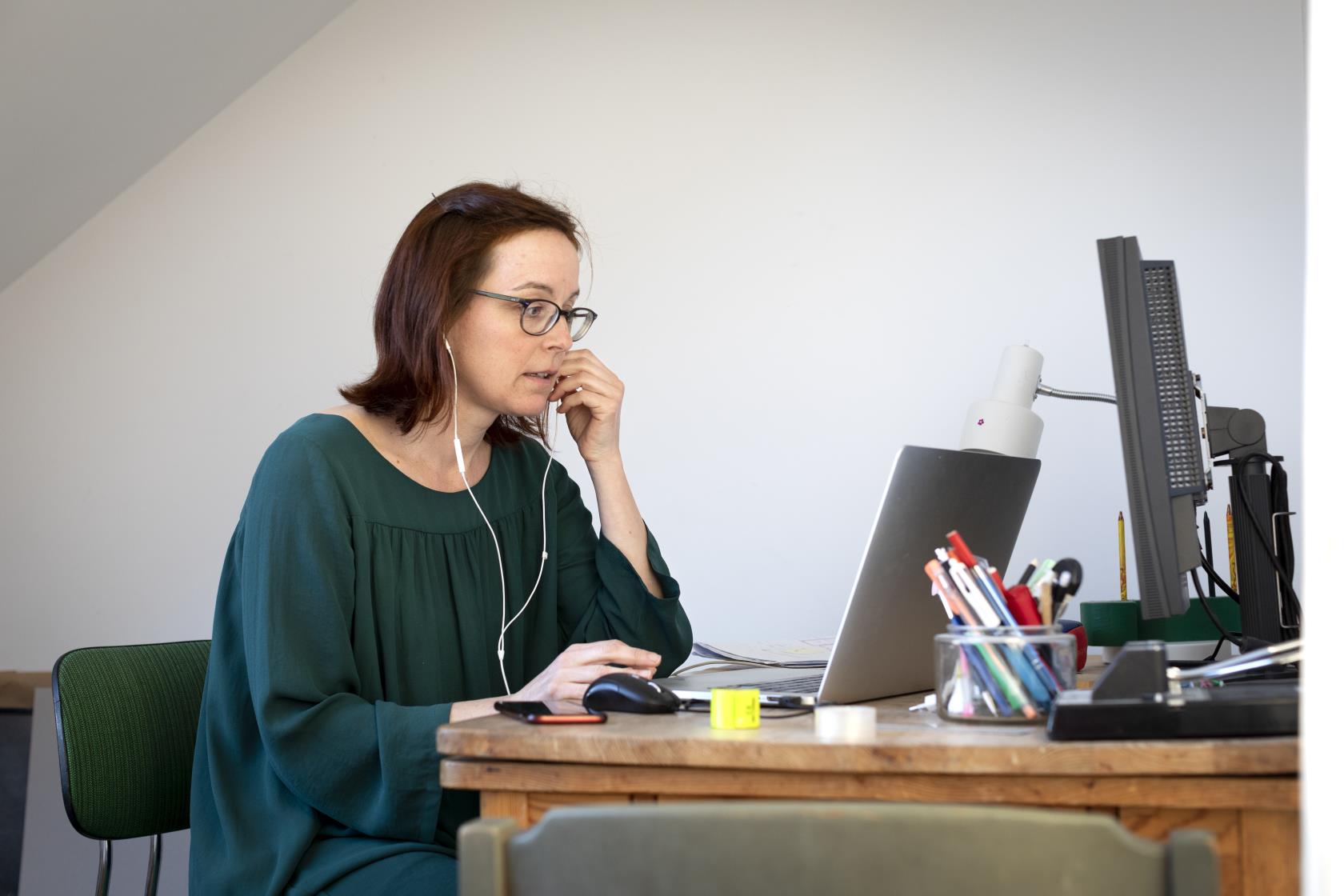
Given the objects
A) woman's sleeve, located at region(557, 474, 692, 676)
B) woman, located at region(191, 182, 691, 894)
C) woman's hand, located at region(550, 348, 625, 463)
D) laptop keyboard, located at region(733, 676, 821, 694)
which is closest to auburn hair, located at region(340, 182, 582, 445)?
woman, located at region(191, 182, 691, 894)

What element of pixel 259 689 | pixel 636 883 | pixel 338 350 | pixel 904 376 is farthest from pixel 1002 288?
pixel 636 883

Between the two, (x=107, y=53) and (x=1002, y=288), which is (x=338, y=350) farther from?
(x=1002, y=288)

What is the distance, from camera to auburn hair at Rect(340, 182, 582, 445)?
1.59 metres

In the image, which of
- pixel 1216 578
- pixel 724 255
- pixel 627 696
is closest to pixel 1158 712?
pixel 627 696

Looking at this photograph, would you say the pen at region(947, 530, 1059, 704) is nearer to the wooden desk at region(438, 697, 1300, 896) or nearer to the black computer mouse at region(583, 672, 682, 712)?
the wooden desk at region(438, 697, 1300, 896)

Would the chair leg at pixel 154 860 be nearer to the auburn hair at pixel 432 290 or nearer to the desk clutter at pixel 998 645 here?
the auburn hair at pixel 432 290

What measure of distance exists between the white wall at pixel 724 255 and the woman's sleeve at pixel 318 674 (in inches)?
50.7

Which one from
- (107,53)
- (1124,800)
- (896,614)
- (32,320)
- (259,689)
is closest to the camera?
(1124,800)

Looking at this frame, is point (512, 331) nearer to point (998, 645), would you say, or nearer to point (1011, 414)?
point (1011, 414)

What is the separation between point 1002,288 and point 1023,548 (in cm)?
52

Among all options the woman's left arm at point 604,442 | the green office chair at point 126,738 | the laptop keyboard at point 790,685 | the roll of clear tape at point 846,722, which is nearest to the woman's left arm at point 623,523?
the woman's left arm at point 604,442

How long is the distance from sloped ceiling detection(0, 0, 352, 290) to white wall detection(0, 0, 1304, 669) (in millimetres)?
63

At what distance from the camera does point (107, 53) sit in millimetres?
2340

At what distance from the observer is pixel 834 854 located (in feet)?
1.96
